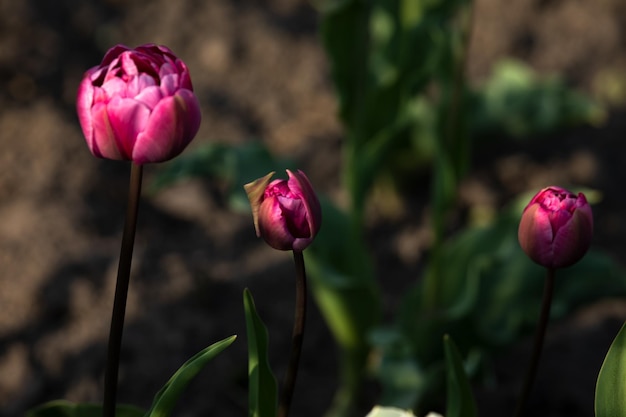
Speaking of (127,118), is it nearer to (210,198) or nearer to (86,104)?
(86,104)

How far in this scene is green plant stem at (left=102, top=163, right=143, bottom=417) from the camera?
110cm

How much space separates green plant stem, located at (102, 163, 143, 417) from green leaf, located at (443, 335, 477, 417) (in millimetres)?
412

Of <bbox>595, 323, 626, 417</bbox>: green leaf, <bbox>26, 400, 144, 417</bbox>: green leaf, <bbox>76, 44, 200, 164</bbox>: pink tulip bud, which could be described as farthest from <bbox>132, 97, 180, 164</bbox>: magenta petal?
<bbox>595, 323, 626, 417</bbox>: green leaf

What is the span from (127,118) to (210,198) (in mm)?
1875

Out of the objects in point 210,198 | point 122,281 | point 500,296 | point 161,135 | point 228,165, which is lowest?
point 122,281

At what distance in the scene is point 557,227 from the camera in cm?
113

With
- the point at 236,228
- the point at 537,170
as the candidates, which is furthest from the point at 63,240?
the point at 537,170

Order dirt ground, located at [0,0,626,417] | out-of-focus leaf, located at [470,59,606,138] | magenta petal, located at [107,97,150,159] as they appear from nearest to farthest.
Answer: magenta petal, located at [107,97,150,159] → dirt ground, located at [0,0,626,417] → out-of-focus leaf, located at [470,59,606,138]

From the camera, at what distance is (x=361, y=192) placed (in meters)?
2.14

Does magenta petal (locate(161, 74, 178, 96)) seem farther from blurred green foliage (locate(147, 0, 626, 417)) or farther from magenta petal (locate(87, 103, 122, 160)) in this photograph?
blurred green foliage (locate(147, 0, 626, 417))

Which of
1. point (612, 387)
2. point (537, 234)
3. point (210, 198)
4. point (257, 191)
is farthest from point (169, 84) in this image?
point (210, 198)

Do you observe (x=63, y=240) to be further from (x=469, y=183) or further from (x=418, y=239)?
(x=469, y=183)

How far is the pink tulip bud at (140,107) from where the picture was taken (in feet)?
3.44

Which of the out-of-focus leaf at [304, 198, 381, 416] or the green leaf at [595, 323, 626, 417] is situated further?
the out-of-focus leaf at [304, 198, 381, 416]
